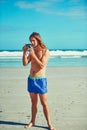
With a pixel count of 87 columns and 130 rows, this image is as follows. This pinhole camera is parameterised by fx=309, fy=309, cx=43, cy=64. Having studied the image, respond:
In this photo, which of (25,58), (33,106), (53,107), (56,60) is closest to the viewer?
(25,58)

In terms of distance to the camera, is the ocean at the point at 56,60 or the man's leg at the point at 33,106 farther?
the ocean at the point at 56,60

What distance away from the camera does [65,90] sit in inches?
314

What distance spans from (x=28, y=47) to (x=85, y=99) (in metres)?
2.79

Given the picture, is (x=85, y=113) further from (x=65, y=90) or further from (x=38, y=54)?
(x=65, y=90)

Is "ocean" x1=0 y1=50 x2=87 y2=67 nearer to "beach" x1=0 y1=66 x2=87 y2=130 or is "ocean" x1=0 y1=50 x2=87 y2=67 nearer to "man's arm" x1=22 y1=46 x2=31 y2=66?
"beach" x1=0 y1=66 x2=87 y2=130

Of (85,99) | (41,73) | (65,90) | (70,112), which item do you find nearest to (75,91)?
(65,90)

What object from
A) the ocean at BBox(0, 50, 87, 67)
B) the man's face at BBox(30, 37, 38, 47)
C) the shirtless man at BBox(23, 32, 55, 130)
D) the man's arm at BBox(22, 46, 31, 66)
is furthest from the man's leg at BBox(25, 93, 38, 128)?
the ocean at BBox(0, 50, 87, 67)

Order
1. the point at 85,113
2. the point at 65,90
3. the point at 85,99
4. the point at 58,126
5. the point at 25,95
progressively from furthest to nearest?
the point at 65,90, the point at 25,95, the point at 85,99, the point at 85,113, the point at 58,126

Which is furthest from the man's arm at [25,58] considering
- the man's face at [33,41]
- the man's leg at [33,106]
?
the man's leg at [33,106]

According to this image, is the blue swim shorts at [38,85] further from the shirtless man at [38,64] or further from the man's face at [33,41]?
the man's face at [33,41]

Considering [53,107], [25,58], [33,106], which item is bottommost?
[53,107]

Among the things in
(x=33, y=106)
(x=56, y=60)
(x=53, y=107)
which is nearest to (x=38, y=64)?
(x=33, y=106)

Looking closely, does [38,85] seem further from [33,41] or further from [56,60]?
[56,60]

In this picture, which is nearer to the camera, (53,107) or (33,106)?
(33,106)
